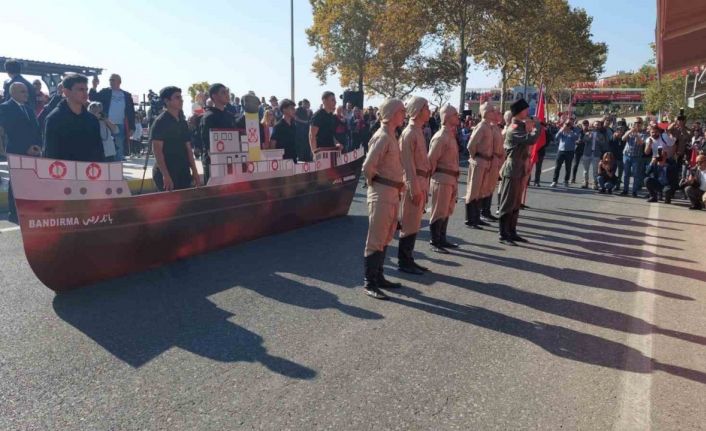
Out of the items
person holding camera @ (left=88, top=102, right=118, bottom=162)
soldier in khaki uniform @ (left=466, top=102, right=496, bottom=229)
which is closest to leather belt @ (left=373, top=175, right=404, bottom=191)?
soldier in khaki uniform @ (left=466, top=102, right=496, bottom=229)

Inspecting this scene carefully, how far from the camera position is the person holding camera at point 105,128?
7781mm

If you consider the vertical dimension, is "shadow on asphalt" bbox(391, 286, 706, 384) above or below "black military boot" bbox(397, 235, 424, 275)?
below

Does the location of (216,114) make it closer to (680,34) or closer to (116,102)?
(116,102)

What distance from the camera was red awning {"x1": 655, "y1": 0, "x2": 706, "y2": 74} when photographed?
18.9 ft

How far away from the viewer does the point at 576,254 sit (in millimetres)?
7062

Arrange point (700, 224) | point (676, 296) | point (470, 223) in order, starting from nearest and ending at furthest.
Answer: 1. point (676, 296)
2. point (470, 223)
3. point (700, 224)

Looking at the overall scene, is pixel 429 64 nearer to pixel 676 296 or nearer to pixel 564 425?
pixel 676 296

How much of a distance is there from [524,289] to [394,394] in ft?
8.95

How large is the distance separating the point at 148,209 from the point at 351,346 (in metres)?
2.72

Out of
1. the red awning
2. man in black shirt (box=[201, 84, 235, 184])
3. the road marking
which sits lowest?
the road marking

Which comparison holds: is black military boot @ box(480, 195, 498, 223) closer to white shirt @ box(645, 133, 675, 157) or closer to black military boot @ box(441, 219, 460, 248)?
black military boot @ box(441, 219, 460, 248)

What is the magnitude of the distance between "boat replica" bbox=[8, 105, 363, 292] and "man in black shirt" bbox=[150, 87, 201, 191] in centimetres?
36

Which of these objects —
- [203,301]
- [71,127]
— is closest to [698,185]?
[203,301]

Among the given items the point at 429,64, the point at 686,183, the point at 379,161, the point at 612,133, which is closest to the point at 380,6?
the point at 429,64
